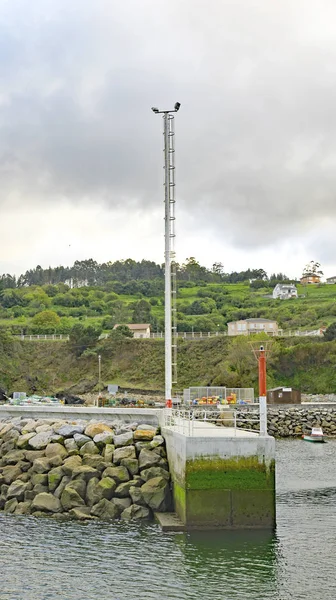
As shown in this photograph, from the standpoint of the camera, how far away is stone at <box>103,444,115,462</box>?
27516mm

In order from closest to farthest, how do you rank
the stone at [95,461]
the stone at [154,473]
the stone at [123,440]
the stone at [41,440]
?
the stone at [154,473] < the stone at [95,461] < the stone at [123,440] < the stone at [41,440]

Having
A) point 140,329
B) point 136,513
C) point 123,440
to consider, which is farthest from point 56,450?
point 140,329

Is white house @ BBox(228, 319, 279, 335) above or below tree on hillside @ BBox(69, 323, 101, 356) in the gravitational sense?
above

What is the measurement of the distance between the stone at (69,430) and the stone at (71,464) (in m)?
1.87

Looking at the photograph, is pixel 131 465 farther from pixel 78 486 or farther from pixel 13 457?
pixel 13 457

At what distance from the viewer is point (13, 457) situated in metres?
29.3

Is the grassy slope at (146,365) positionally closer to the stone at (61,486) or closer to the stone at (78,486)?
the stone at (61,486)

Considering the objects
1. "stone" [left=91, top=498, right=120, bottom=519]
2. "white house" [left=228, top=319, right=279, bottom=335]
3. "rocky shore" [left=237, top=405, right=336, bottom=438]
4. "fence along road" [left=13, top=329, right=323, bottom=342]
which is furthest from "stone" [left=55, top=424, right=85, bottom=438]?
"white house" [left=228, top=319, right=279, bottom=335]

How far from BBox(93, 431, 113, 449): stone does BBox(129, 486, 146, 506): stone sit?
3.24 metres

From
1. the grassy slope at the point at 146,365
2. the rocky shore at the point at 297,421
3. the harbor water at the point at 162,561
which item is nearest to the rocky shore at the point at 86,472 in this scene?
the harbor water at the point at 162,561

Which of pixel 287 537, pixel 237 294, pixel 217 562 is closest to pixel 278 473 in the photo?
pixel 287 537

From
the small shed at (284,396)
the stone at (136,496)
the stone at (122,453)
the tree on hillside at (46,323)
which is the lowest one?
the stone at (136,496)

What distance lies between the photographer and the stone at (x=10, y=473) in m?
28.1

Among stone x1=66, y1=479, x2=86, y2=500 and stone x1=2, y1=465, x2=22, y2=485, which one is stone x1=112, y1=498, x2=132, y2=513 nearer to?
stone x1=66, y1=479, x2=86, y2=500
